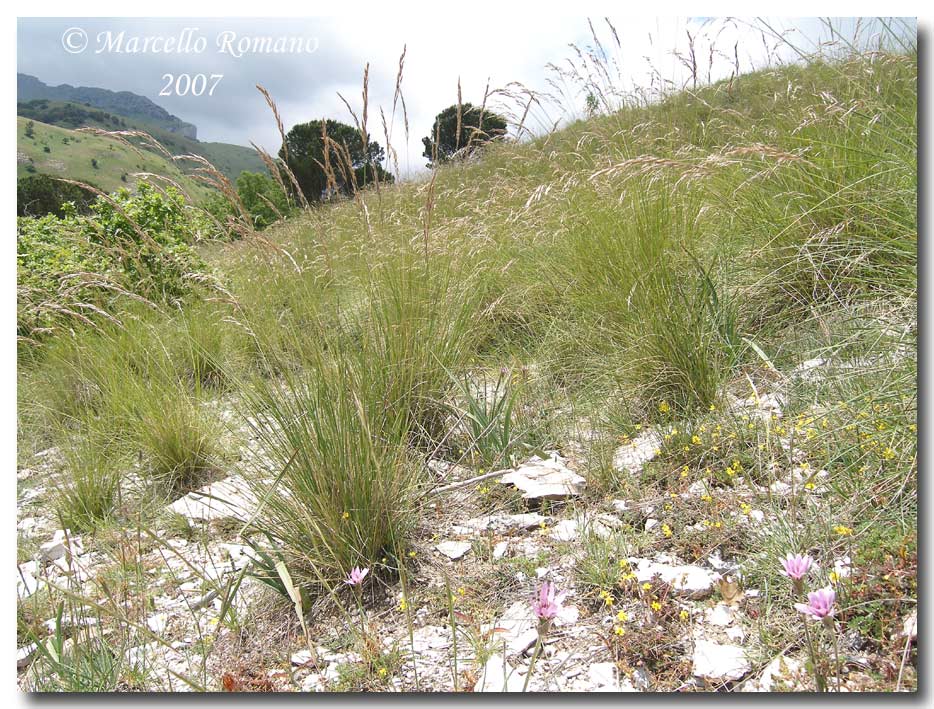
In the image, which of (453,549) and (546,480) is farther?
(546,480)

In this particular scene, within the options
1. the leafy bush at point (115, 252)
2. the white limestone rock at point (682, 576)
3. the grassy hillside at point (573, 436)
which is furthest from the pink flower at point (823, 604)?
the leafy bush at point (115, 252)

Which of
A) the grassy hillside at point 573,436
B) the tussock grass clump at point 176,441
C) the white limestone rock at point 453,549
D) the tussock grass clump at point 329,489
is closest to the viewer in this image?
the grassy hillside at point 573,436

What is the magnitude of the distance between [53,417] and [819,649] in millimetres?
3686

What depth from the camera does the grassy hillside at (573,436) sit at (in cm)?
133

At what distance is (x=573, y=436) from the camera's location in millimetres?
2285

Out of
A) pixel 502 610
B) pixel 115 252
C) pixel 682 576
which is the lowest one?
pixel 502 610

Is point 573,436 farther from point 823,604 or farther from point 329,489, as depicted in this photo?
point 823,604

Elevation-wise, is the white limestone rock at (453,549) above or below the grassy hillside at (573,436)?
below

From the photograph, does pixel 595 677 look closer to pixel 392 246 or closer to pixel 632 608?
pixel 632 608

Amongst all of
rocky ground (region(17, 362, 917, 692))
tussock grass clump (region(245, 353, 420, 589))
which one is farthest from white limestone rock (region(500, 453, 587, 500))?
tussock grass clump (region(245, 353, 420, 589))

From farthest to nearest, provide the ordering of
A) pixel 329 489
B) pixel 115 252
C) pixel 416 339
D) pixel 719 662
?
1. pixel 115 252
2. pixel 416 339
3. pixel 329 489
4. pixel 719 662

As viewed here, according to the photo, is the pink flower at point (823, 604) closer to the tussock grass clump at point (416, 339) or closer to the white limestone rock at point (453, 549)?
the white limestone rock at point (453, 549)

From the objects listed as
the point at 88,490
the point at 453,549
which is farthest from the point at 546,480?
the point at 88,490

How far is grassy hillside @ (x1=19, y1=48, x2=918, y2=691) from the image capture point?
1334 millimetres
